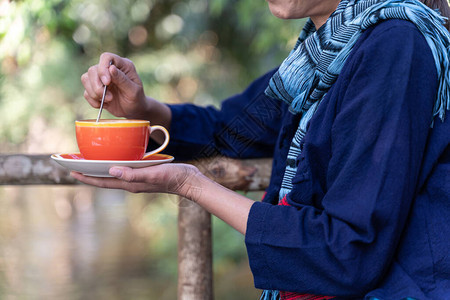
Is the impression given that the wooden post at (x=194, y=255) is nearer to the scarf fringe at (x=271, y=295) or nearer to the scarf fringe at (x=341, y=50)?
the scarf fringe at (x=271, y=295)

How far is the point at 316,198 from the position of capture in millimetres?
974

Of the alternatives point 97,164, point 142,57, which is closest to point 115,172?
point 97,164

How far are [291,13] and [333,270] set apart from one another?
1.79ft

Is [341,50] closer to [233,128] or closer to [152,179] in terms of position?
[152,179]

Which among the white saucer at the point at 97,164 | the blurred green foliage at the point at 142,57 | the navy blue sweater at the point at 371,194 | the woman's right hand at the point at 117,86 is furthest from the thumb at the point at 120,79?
the blurred green foliage at the point at 142,57

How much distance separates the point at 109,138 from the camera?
1055mm

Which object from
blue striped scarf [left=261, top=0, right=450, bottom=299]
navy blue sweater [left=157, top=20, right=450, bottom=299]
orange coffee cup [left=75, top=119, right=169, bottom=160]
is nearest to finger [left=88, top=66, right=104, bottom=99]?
orange coffee cup [left=75, top=119, right=169, bottom=160]

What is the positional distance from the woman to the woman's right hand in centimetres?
31

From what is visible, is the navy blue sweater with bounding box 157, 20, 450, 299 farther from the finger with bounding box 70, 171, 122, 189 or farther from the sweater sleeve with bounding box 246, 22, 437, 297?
→ the finger with bounding box 70, 171, 122, 189

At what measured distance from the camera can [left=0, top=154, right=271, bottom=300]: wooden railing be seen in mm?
1480

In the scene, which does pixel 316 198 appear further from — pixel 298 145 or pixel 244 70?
pixel 244 70

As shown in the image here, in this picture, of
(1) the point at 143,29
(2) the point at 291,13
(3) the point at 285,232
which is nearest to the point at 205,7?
(1) the point at 143,29

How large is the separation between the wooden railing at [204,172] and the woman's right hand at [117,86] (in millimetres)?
258

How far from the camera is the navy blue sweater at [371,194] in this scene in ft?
2.71
